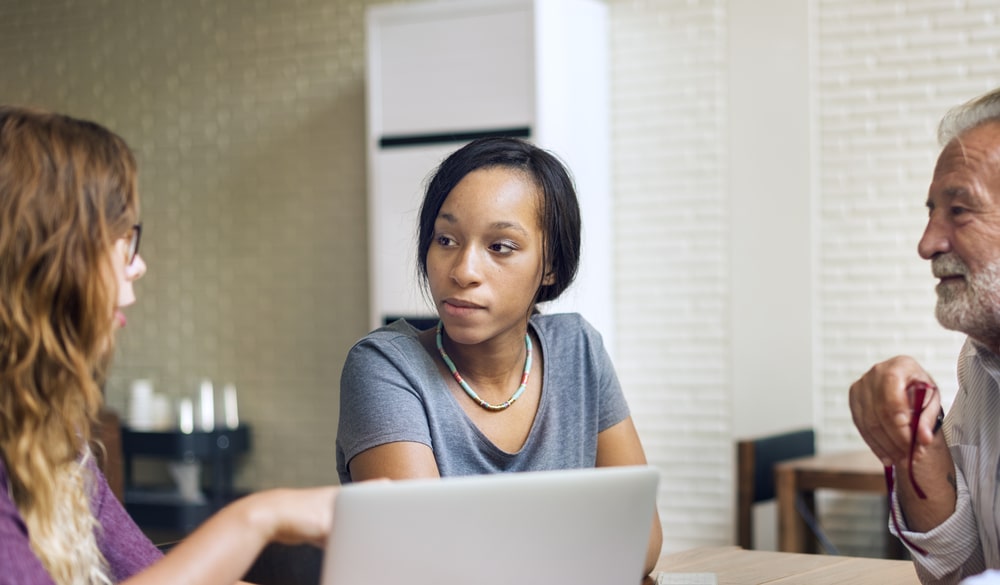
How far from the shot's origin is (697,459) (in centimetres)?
491

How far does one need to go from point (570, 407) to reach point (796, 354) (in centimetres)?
276

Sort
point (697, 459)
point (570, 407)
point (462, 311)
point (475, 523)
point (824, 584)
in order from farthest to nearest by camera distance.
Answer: point (697, 459), point (570, 407), point (462, 311), point (824, 584), point (475, 523)

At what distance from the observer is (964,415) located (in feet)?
6.27

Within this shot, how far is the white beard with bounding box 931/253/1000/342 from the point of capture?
1.81m

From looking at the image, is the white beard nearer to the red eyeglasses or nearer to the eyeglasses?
the red eyeglasses

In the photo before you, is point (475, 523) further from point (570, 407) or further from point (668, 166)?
point (668, 166)

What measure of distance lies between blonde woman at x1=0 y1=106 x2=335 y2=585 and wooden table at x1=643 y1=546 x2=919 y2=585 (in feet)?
2.55

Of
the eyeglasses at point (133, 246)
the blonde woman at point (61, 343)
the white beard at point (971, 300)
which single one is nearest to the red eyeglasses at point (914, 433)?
the white beard at point (971, 300)

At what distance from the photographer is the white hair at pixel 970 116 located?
75.1 inches

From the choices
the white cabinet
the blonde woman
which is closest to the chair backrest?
the white cabinet

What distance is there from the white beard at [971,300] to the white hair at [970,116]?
22 cm

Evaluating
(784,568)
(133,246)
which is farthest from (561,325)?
(133,246)

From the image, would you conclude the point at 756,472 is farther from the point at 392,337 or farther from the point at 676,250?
the point at 392,337

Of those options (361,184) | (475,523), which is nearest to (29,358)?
(475,523)
